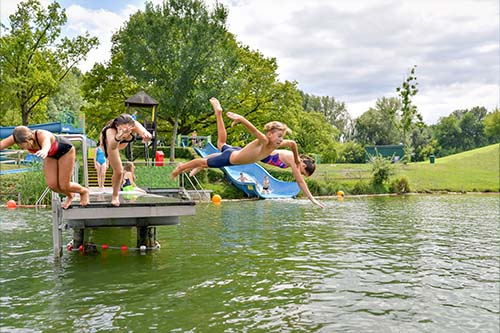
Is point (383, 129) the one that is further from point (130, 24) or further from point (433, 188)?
point (130, 24)

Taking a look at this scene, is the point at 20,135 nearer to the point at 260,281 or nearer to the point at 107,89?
the point at 260,281

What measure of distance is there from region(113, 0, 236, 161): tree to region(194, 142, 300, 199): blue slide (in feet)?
17.2

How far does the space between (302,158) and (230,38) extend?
39779mm

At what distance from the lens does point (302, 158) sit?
7.64 m

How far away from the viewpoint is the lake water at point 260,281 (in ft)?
27.9

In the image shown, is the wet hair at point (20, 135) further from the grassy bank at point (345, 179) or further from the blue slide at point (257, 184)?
the blue slide at point (257, 184)

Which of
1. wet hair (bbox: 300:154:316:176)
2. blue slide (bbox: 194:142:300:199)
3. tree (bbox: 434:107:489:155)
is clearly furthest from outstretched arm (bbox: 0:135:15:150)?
tree (bbox: 434:107:489:155)

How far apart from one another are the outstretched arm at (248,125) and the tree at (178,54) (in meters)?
30.2

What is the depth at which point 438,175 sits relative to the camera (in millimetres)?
47469

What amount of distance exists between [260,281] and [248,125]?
615 cm

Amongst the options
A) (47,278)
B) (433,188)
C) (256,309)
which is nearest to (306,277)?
(256,309)

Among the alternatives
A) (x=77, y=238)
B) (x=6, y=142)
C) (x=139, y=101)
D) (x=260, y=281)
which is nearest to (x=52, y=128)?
(x=139, y=101)

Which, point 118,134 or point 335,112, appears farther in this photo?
point 335,112

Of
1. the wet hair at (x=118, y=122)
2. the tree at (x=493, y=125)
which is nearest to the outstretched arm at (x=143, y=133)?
the wet hair at (x=118, y=122)
